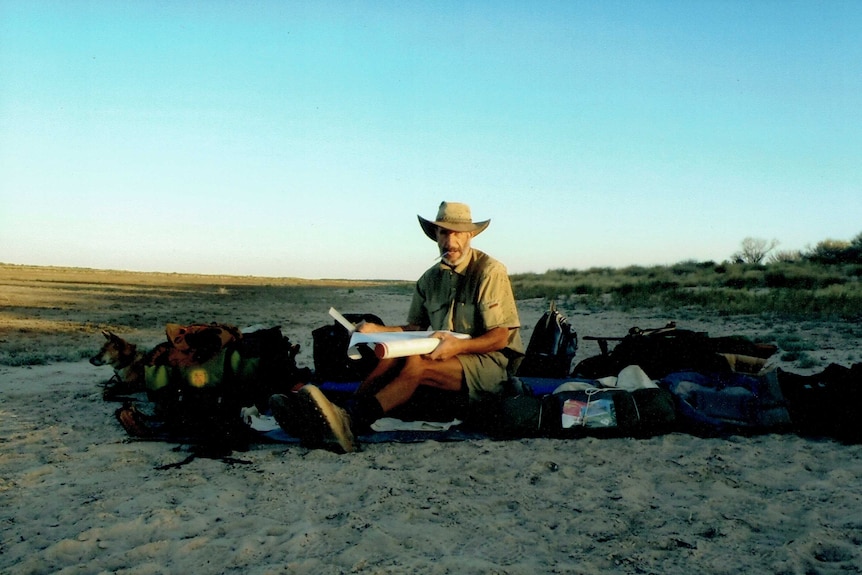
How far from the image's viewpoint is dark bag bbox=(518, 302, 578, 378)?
6.21 m

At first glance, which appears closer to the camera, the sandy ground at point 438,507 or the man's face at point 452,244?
the sandy ground at point 438,507

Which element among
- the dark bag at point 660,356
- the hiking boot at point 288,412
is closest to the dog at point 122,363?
the hiking boot at point 288,412

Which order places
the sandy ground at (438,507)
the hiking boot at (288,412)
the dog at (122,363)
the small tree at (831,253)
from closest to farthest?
the sandy ground at (438,507) < the hiking boot at (288,412) < the dog at (122,363) < the small tree at (831,253)

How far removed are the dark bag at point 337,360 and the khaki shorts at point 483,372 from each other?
1.41 metres

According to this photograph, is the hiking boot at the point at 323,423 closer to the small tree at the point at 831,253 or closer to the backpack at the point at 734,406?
the backpack at the point at 734,406

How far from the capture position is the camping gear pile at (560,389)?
4.89m

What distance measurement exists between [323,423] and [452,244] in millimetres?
1659

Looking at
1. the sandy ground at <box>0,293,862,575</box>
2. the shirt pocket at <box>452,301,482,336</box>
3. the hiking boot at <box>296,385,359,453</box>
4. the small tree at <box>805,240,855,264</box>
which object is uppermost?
the small tree at <box>805,240,855,264</box>

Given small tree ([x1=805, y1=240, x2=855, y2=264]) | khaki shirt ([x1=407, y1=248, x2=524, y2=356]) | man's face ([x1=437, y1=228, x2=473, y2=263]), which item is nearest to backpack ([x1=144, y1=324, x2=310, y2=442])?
khaki shirt ([x1=407, y1=248, x2=524, y2=356])

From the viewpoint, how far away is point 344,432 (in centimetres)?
462

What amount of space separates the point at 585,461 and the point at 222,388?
9.47 feet

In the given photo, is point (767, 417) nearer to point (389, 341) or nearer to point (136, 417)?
point (389, 341)

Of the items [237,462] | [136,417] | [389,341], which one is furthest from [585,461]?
[136,417]

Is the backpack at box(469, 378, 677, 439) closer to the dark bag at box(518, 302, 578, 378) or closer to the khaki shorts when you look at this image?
the khaki shorts
